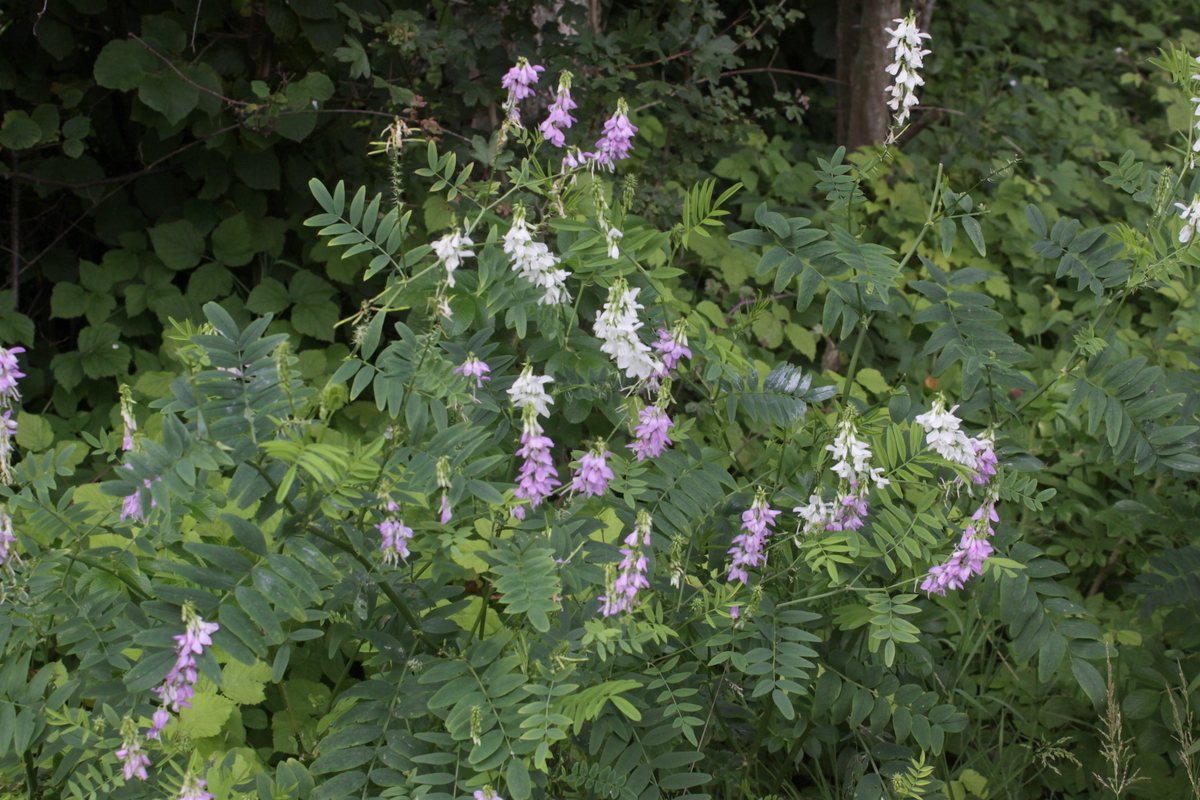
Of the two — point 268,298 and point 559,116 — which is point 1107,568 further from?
point 268,298

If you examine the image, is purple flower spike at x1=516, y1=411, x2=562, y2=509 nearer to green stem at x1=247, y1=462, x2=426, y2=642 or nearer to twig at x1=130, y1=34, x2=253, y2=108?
green stem at x1=247, y1=462, x2=426, y2=642

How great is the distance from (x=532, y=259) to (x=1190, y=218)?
1491 mm

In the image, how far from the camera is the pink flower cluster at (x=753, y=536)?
173cm

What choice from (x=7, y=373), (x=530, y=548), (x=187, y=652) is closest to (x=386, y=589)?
(x=530, y=548)

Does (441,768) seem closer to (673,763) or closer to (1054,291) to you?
(673,763)

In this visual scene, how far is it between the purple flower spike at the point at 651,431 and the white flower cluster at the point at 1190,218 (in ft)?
4.18

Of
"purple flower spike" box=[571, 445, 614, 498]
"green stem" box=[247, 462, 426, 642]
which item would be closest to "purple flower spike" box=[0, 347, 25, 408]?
"green stem" box=[247, 462, 426, 642]

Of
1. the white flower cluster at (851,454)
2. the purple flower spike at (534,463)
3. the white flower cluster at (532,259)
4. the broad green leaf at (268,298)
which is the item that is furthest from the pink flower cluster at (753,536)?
the broad green leaf at (268,298)

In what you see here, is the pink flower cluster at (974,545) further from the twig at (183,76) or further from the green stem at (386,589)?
the twig at (183,76)

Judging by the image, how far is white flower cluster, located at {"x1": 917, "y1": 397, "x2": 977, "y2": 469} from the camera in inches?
69.4

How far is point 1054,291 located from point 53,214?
4.30 meters

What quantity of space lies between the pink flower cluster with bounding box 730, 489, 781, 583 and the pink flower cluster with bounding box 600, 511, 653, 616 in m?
0.26

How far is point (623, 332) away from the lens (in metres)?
1.59

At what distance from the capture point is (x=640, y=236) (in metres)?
1.86
